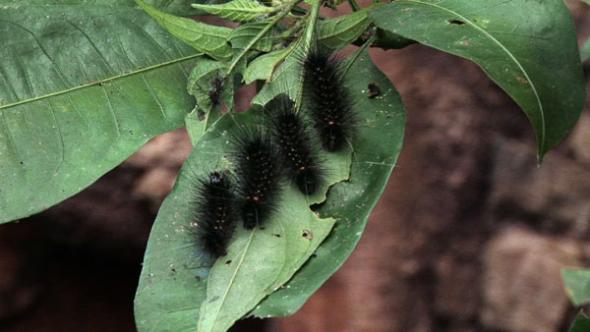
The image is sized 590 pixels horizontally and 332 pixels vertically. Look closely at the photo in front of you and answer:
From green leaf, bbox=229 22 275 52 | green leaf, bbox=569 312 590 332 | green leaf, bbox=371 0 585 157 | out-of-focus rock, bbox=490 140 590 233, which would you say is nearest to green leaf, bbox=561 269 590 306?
green leaf, bbox=569 312 590 332

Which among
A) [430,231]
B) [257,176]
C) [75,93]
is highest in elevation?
[75,93]

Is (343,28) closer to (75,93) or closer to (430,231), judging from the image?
(75,93)

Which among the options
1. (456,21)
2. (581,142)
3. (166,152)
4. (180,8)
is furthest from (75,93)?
(581,142)

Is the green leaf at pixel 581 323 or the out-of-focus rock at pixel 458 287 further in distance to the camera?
the out-of-focus rock at pixel 458 287

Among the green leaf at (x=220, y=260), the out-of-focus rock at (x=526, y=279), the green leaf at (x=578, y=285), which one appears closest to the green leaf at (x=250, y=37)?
the green leaf at (x=220, y=260)

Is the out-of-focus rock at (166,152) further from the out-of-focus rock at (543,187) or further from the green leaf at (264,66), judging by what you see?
the green leaf at (264,66)

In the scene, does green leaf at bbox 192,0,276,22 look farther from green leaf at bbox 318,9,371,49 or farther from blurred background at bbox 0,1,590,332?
blurred background at bbox 0,1,590,332
